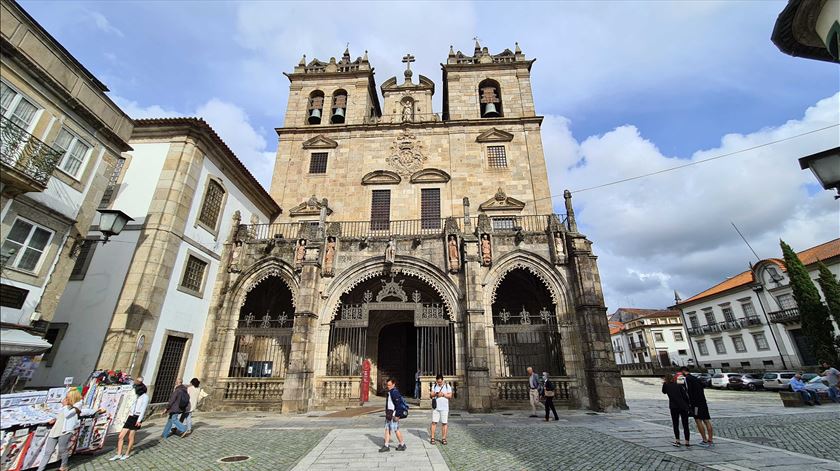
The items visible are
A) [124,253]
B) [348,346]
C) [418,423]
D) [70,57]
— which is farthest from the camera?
[348,346]

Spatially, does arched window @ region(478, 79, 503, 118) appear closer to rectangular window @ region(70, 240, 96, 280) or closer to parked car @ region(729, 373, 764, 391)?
rectangular window @ region(70, 240, 96, 280)

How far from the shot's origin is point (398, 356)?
18406 mm

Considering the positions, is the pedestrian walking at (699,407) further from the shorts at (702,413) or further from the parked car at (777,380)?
the parked car at (777,380)

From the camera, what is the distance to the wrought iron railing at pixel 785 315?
2750cm

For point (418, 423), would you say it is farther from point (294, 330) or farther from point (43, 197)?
point (43, 197)

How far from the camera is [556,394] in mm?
13719

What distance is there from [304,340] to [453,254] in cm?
711

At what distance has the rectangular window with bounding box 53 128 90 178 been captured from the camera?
9305mm

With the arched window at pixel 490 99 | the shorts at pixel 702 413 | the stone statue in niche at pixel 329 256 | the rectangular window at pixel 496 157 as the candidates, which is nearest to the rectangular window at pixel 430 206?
the rectangular window at pixel 496 157

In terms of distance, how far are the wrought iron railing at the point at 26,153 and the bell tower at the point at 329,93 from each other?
16077 mm

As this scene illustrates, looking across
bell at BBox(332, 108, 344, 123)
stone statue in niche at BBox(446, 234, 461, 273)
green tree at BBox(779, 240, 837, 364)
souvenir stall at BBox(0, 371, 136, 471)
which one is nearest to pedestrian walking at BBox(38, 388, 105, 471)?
souvenir stall at BBox(0, 371, 136, 471)

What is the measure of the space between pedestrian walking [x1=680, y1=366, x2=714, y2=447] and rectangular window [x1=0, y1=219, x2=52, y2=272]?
1581 centimetres

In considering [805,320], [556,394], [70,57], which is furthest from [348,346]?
[805,320]

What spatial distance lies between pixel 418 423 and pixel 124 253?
466 inches
